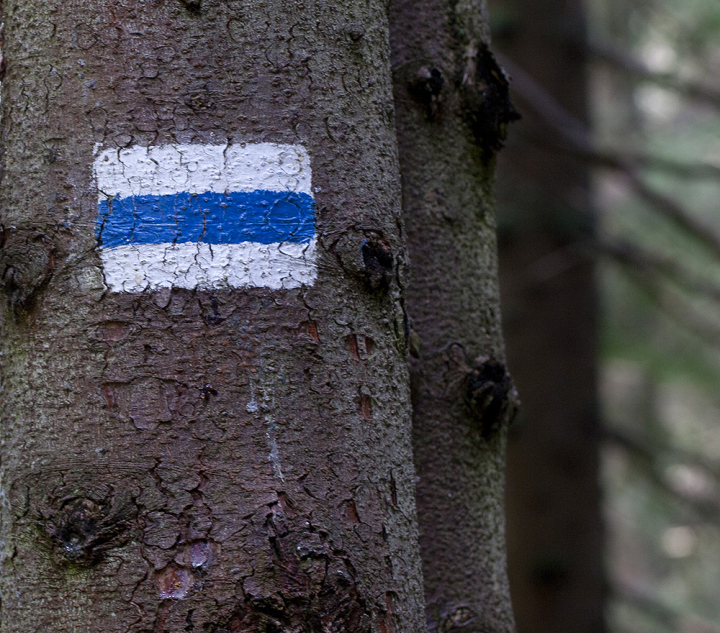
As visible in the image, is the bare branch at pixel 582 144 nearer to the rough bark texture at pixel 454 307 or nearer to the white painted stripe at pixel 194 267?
the rough bark texture at pixel 454 307

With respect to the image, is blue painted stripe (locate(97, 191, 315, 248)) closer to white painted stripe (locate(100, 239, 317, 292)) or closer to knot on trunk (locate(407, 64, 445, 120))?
white painted stripe (locate(100, 239, 317, 292))

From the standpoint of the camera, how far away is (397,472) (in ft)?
3.20

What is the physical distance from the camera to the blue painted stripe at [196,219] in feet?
2.97

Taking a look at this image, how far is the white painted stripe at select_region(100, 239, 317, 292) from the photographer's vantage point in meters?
0.90

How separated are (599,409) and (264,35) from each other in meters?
4.04

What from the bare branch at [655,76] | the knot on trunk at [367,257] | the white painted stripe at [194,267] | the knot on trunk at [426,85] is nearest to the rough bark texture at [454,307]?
the knot on trunk at [426,85]

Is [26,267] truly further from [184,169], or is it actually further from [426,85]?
[426,85]

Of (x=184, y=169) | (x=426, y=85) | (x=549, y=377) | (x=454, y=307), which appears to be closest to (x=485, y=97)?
(x=426, y=85)

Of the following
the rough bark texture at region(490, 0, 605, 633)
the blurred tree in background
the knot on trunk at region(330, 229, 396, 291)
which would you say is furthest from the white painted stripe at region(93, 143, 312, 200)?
the rough bark texture at region(490, 0, 605, 633)

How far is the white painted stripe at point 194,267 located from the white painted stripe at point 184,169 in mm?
68

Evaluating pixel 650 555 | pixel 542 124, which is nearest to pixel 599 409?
pixel 542 124

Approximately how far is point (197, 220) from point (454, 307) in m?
0.53

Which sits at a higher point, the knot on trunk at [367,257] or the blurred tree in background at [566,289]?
the knot on trunk at [367,257]

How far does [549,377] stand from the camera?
14.6ft
